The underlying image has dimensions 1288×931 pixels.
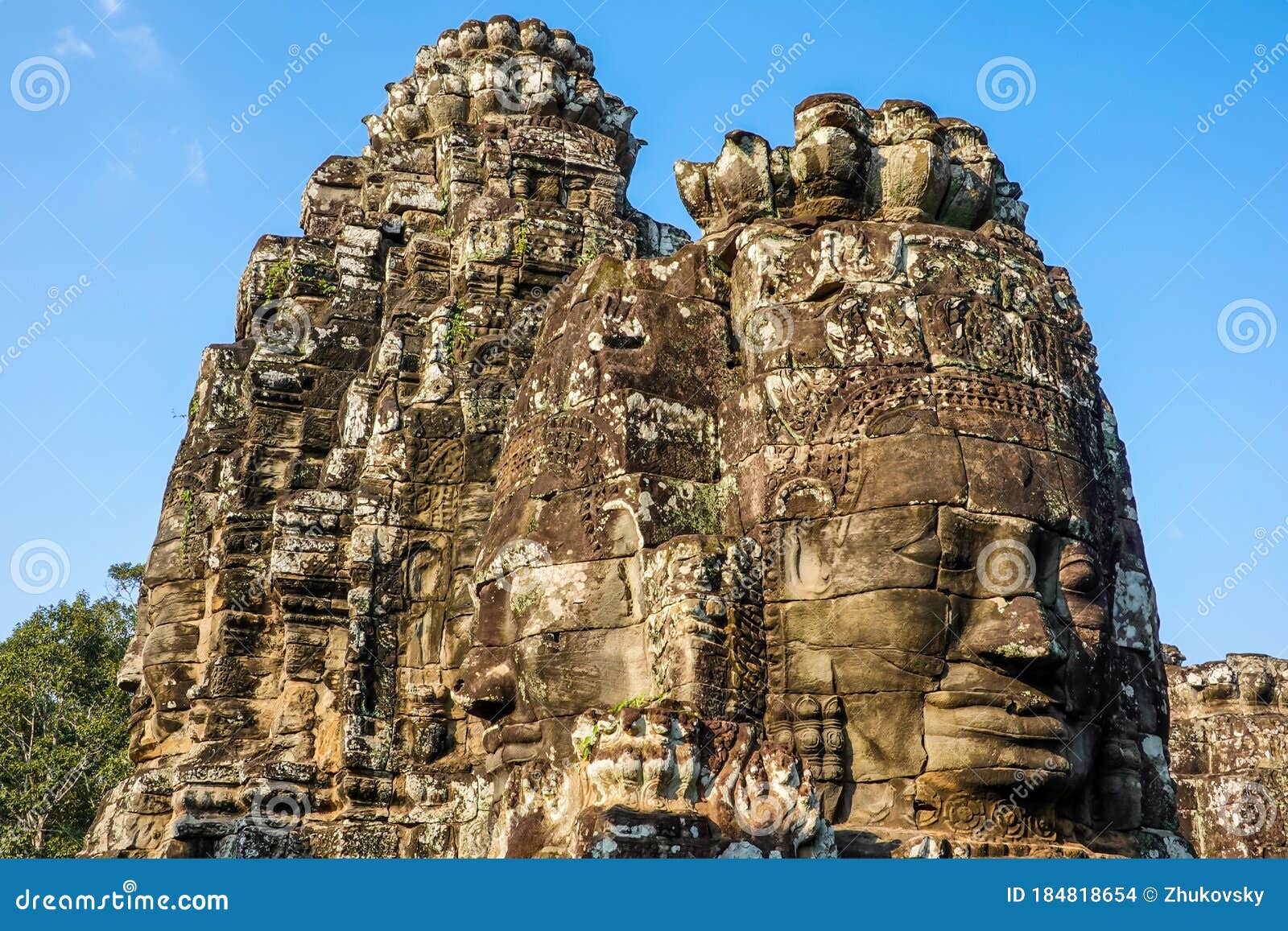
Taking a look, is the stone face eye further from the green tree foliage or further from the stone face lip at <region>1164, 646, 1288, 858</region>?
the green tree foliage

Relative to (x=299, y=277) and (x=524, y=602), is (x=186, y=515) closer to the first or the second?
(x=299, y=277)

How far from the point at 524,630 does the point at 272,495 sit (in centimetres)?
725

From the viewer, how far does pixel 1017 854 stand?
8.59 metres

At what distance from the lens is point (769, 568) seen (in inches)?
368

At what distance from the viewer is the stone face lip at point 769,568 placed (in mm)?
8727

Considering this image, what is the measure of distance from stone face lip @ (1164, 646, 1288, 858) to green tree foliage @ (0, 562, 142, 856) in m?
15.9

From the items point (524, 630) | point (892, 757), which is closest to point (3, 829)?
point (524, 630)

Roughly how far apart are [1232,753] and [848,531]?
10.0 metres

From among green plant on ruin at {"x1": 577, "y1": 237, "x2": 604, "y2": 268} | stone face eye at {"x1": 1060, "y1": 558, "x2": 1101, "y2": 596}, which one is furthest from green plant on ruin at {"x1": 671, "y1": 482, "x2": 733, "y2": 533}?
green plant on ruin at {"x1": 577, "y1": 237, "x2": 604, "y2": 268}

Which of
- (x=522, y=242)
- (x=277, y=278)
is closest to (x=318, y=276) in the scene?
(x=277, y=278)

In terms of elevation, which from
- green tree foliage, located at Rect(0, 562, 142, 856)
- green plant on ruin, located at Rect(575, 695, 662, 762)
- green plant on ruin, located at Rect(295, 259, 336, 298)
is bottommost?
green plant on ruin, located at Rect(575, 695, 662, 762)

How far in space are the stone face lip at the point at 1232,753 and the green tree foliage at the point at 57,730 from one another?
52.2ft

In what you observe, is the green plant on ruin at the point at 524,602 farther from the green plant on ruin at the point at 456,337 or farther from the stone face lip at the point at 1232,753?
the stone face lip at the point at 1232,753

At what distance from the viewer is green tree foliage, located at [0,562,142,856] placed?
1033 inches
